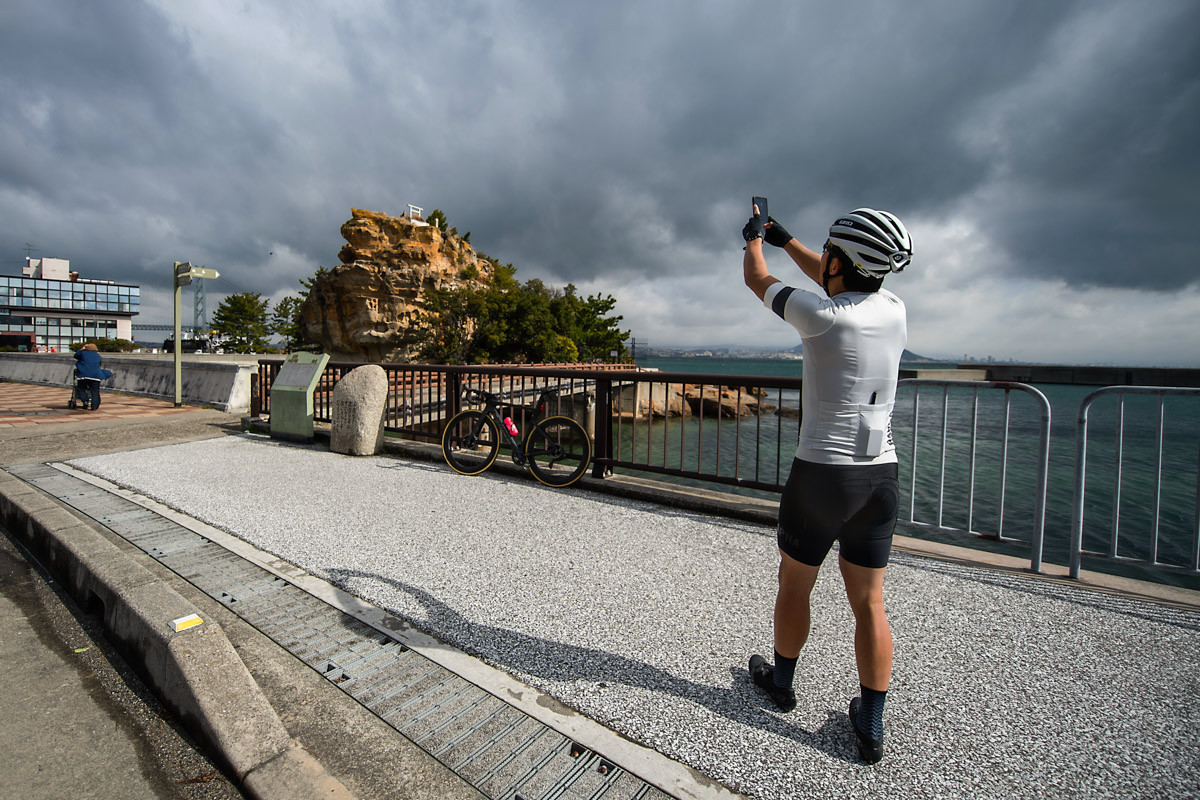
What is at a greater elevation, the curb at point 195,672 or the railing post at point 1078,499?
the railing post at point 1078,499

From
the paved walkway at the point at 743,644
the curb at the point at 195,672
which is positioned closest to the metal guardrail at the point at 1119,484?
the paved walkway at the point at 743,644

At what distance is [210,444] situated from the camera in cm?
830

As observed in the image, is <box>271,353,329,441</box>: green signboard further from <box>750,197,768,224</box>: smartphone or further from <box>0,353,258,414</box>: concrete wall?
<box>750,197,768,224</box>: smartphone

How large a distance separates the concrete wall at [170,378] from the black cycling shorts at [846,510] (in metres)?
13.0

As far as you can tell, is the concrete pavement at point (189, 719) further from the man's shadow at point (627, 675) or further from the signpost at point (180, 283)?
the signpost at point (180, 283)

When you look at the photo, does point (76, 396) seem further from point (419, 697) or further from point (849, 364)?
point (849, 364)

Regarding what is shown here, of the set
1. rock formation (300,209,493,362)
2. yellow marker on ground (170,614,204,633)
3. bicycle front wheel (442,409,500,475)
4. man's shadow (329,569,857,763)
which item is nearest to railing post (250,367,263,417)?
bicycle front wheel (442,409,500,475)

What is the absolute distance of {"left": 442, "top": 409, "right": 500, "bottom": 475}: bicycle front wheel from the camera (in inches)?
267

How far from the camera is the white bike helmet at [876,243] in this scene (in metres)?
2.03

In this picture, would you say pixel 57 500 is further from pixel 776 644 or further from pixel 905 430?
pixel 905 430

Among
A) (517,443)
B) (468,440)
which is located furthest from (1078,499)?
(468,440)

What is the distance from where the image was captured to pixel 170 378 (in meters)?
14.4

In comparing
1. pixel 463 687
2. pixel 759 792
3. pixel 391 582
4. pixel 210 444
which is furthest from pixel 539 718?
pixel 210 444

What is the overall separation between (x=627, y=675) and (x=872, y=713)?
1.01 m
